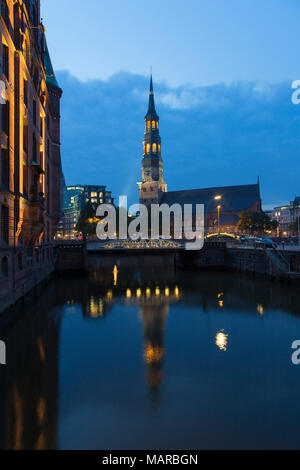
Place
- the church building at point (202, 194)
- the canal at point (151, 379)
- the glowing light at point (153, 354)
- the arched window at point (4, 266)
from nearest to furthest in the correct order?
the canal at point (151, 379) < the glowing light at point (153, 354) < the arched window at point (4, 266) < the church building at point (202, 194)

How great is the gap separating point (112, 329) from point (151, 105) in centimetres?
14156

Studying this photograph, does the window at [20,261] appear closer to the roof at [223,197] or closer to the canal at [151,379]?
the canal at [151,379]

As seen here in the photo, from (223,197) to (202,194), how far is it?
11058mm

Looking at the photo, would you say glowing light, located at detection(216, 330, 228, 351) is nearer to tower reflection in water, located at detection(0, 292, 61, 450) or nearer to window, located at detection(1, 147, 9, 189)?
tower reflection in water, located at detection(0, 292, 61, 450)

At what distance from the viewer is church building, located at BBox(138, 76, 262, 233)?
137900 mm

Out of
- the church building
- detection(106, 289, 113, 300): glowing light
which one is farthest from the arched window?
the church building

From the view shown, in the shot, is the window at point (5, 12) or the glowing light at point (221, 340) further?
the window at point (5, 12)

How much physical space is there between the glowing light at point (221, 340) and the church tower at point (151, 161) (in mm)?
126204

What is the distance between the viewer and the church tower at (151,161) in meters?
139

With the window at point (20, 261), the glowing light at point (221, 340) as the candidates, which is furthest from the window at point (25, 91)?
the glowing light at point (221, 340)

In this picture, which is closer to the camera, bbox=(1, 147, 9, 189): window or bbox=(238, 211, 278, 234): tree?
bbox=(1, 147, 9, 189): window

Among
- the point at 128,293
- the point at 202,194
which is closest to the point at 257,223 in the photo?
the point at 202,194

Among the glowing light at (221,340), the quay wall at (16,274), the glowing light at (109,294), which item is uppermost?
the quay wall at (16,274)

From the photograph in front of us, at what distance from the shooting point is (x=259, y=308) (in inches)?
1077
